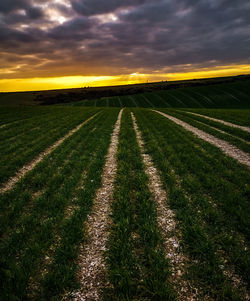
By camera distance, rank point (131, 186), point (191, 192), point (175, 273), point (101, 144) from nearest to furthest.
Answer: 1. point (175, 273)
2. point (191, 192)
3. point (131, 186)
4. point (101, 144)

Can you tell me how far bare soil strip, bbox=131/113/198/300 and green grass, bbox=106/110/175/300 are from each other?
0.21 meters

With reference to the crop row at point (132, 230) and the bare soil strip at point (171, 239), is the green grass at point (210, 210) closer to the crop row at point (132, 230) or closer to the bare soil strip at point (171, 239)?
the crop row at point (132, 230)

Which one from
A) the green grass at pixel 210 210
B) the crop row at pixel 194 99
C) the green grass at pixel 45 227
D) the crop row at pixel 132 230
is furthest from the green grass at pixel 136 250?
the crop row at pixel 194 99

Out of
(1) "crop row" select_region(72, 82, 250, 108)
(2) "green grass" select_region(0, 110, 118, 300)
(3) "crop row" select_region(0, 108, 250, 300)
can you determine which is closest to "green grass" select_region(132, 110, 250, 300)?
(3) "crop row" select_region(0, 108, 250, 300)

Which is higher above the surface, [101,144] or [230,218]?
[101,144]

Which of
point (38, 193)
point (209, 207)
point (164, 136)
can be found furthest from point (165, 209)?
point (164, 136)

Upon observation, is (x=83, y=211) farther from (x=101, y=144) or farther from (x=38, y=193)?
(x=101, y=144)

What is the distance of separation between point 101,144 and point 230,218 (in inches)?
447

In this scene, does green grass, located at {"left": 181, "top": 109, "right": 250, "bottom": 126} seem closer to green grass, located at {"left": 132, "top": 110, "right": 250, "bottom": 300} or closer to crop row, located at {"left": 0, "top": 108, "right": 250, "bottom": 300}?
green grass, located at {"left": 132, "top": 110, "right": 250, "bottom": 300}

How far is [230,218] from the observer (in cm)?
558

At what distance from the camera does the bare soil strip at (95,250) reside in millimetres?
3718

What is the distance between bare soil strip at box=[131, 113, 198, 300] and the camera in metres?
3.64

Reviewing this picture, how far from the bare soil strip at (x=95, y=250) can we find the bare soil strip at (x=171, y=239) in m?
1.88

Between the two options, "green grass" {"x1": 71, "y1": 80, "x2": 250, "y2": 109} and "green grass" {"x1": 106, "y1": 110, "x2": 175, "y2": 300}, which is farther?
"green grass" {"x1": 71, "y1": 80, "x2": 250, "y2": 109}
